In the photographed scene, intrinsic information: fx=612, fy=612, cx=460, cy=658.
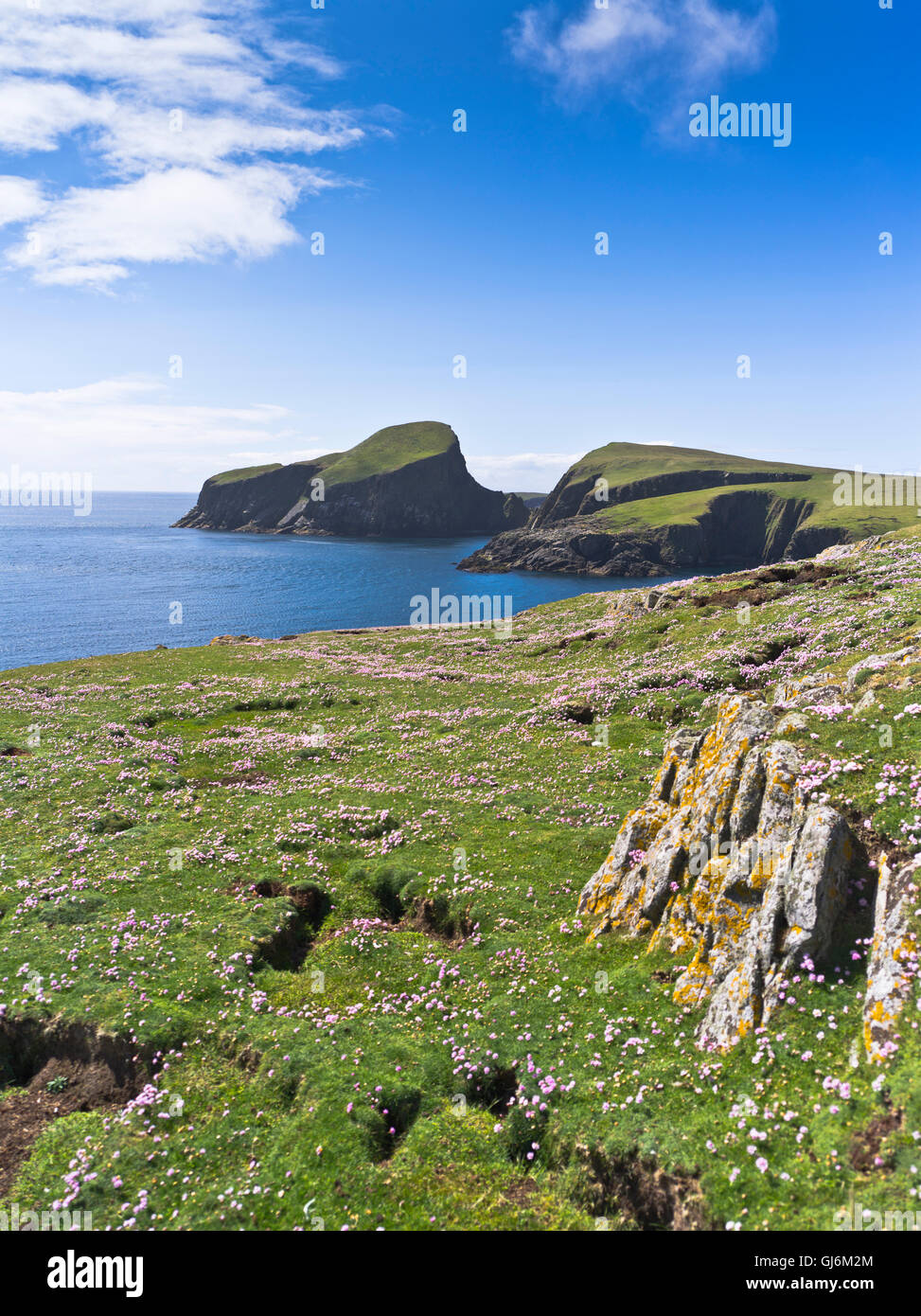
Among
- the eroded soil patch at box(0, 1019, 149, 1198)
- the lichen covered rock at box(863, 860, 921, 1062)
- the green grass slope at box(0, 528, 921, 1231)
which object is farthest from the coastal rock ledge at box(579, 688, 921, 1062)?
the eroded soil patch at box(0, 1019, 149, 1198)

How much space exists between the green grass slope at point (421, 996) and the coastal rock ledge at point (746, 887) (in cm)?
54

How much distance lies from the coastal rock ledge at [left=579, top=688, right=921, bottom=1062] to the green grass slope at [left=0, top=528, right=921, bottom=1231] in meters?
0.54

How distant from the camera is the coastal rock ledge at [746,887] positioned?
12250mm

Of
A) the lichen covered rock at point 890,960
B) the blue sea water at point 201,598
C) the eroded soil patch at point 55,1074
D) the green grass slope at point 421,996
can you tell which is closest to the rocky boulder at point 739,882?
the lichen covered rock at point 890,960

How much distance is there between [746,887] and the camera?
567 inches

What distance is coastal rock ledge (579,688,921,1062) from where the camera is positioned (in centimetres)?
1225

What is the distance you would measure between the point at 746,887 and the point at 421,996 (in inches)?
350

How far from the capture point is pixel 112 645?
104 metres

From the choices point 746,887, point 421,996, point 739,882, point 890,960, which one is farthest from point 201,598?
point 890,960

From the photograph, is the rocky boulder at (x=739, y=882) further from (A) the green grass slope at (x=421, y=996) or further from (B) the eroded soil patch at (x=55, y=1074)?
(B) the eroded soil patch at (x=55, y=1074)

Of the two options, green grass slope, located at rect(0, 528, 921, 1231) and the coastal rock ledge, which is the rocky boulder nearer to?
the coastal rock ledge

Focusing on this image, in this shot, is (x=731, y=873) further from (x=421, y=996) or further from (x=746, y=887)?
(x=421, y=996)
